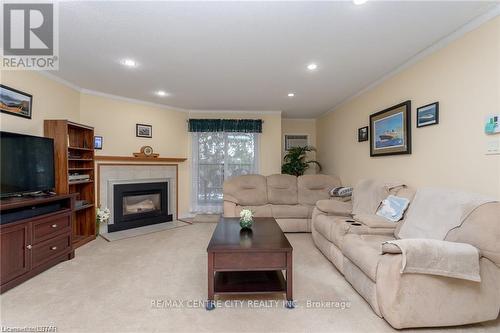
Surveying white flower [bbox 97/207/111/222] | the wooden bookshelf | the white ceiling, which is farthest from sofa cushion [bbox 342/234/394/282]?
white flower [bbox 97/207/111/222]

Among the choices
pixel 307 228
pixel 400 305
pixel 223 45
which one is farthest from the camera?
pixel 307 228

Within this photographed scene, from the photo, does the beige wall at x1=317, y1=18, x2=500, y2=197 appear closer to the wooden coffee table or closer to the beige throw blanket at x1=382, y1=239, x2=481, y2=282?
the beige throw blanket at x1=382, y1=239, x2=481, y2=282

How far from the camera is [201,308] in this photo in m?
1.93

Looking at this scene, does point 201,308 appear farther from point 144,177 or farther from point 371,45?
point 144,177

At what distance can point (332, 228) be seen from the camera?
2.73 metres

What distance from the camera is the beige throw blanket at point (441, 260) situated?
156 centimetres

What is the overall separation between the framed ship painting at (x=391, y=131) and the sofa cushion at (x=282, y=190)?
58.6 inches

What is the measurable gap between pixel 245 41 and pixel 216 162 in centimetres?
327

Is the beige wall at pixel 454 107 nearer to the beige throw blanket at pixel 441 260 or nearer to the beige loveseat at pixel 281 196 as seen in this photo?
the beige throw blanket at pixel 441 260

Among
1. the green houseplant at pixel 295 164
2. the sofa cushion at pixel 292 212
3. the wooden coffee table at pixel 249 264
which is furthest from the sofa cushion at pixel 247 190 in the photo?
the wooden coffee table at pixel 249 264

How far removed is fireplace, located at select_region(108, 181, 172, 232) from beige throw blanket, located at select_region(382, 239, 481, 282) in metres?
4.28

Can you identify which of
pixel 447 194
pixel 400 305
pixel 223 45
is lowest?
pixel 400 305

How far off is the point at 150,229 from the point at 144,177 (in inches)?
39.7

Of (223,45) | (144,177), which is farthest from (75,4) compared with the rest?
(144,177)
